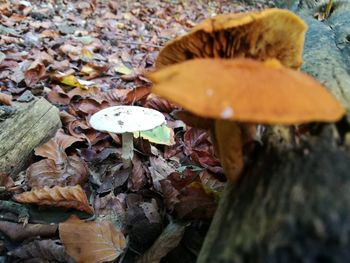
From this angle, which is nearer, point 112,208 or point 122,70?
point 112,208

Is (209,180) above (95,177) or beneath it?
above

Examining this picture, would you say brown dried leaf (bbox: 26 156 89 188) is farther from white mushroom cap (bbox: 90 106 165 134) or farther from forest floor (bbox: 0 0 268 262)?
white mushroom cap (bbox: 90 106 165 134)

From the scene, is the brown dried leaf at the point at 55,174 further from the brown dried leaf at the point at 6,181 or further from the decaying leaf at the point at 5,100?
the decaying leaf at the point at 5,100

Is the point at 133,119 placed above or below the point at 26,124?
above

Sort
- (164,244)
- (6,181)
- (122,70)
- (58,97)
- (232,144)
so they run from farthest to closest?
(122,70), (58,97), (6,181), (164,244), (232,144)

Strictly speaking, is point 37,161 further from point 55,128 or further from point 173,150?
point 173,150

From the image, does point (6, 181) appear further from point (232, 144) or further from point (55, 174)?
point (232, 144)

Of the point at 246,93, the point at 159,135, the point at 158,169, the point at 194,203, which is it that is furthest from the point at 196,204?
the point at 159,135

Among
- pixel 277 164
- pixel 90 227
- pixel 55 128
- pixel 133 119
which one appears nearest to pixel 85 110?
pixel 55 128
